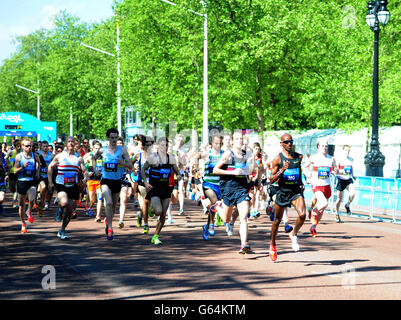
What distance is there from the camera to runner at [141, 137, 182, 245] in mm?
11000

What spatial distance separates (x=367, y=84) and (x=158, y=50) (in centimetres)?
1403

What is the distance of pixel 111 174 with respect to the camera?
11.6 m

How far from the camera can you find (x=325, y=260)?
9.55 meters

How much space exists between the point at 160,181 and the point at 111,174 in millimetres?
1115

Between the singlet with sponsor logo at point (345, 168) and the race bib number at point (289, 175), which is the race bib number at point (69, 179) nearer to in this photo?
the race bib number at point (289, 175)

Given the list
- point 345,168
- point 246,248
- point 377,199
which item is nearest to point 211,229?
point 246,248

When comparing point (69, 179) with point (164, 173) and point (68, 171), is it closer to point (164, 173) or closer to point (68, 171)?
A: point (68, 171)

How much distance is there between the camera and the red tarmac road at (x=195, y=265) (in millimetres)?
7066

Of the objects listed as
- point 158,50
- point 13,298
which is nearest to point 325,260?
point 13,298

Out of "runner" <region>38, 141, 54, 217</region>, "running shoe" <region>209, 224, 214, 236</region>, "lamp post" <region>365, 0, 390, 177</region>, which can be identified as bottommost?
"running shoe" <region>209, 224, 214, 236</region>

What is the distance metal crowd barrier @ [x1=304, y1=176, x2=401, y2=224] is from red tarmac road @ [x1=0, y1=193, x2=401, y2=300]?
2.41 m

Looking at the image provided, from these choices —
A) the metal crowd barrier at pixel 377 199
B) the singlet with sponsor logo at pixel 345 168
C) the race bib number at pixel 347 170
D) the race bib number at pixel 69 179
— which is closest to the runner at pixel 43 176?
the race bib number at pixel 69 179

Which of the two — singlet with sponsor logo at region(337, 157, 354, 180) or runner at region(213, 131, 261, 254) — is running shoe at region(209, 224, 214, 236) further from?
singlet with sponsor logo at region(337, 157, 354, 180)

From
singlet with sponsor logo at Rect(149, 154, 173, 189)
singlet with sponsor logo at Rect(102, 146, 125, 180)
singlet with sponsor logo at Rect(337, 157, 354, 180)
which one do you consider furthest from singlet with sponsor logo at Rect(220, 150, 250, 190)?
singlet with sponsor logo at Rect(337, 157, 354, 180)
